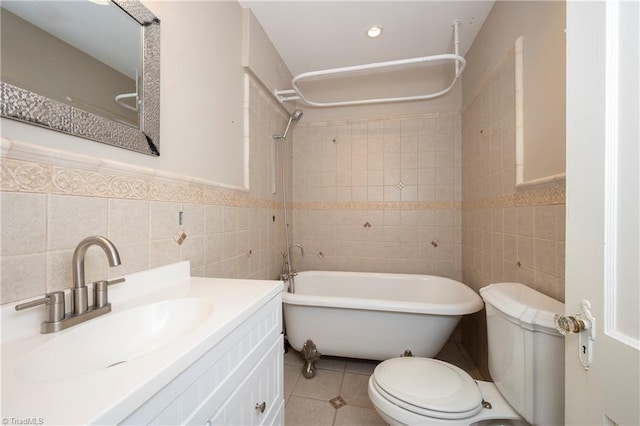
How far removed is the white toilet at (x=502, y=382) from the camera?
91 centimetres

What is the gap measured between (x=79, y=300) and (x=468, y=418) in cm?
135

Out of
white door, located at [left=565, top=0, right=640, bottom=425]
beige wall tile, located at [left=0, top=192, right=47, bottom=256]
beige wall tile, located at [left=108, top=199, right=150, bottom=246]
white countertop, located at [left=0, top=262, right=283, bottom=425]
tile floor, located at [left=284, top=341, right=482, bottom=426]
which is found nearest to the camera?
white countertop, located at [left=0, top=262, right=283, bottom=425]

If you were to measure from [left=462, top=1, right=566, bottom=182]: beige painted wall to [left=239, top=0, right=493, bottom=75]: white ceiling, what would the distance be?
333 millimetres

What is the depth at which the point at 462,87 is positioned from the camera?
2393mm

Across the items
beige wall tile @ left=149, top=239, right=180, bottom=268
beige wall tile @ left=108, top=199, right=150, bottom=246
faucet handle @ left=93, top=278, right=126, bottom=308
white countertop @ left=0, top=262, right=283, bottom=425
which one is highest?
beige wall tile @ left=108, top=199, right=150, bottom=246

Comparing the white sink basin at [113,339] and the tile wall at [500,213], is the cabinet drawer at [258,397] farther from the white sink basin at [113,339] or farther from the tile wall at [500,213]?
the tile wall at [500,213]

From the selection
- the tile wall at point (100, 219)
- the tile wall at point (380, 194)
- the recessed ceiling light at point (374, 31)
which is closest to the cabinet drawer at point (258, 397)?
the tile wall at point (100, 219)

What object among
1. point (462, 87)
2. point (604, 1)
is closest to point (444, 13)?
point (462, 87)

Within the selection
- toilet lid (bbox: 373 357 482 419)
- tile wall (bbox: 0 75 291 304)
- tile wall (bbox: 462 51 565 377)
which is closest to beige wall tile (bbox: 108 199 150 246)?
tile wall (bbox: 0 75 291 304)

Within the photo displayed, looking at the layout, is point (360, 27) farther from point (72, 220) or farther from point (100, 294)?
point (100, 294)

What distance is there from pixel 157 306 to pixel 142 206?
0.38 meters

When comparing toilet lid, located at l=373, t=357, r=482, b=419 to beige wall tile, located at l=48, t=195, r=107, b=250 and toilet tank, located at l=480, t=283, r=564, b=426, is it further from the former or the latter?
beige wall tile, located at l=48, t=195, r=107, b=250

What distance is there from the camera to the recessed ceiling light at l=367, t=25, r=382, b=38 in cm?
192

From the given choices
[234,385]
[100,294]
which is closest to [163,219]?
[100,294]
